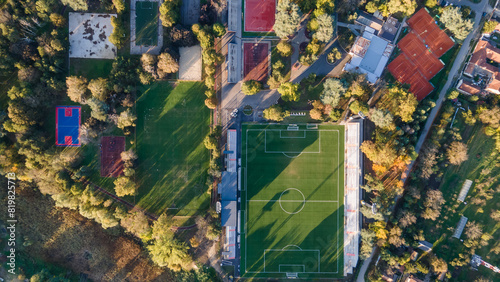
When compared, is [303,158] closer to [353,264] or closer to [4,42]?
[353,264]

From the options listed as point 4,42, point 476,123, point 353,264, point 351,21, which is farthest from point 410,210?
point 4,42

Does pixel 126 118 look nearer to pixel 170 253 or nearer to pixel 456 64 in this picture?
pixel 170 253

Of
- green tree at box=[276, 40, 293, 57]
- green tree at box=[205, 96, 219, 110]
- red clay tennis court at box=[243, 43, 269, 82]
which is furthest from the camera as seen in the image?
red clay tennis court at box=[243, 43, 269, 82]

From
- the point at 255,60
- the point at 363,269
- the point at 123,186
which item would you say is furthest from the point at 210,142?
the point at 363,269

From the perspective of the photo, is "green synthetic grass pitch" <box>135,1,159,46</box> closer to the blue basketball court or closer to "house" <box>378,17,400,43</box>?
the blue basketball court

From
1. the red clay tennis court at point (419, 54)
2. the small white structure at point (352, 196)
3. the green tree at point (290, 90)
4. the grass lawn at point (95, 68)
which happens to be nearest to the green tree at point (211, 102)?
the green tree at point (290, 90)

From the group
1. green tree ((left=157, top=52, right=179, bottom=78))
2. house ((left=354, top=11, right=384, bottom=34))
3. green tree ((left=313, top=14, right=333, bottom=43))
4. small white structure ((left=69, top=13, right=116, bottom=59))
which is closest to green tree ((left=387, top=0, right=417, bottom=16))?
house ((left=354, top=11, right=384, bottom=34))
